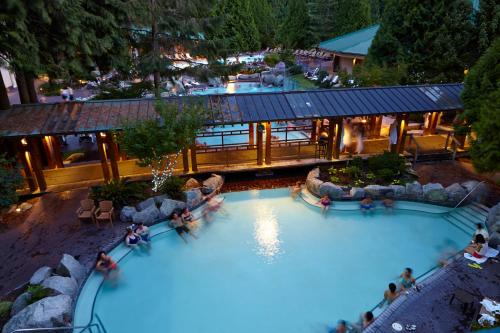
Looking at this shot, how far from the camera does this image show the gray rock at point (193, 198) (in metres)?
14.8

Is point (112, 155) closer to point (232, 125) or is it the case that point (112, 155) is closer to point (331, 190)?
point (232, 125)

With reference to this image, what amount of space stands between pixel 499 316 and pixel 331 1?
5079cm

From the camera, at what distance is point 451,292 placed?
10250 mm

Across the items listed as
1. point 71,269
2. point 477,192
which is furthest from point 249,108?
point 477,192

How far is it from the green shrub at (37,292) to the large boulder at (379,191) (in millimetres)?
12377

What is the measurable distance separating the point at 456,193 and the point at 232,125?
Result: 393 inches

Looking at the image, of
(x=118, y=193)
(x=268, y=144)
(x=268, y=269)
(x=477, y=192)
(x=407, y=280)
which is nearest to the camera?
(x=407, y=280)

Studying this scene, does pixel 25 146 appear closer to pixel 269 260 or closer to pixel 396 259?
pixel 269 260

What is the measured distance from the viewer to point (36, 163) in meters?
14.7

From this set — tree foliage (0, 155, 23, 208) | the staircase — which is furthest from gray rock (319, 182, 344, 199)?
tree foliage (0, 155, 23, 208)

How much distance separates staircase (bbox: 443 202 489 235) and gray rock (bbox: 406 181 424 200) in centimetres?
129

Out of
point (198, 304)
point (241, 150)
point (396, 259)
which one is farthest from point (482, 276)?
point (241, 150)

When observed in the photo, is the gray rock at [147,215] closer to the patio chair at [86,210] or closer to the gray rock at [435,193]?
the patio chair at [86,210]

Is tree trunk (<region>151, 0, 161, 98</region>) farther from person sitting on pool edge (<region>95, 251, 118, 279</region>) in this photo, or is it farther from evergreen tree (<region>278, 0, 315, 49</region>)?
evergreen tree (<region>278, 0, 315, 49</region>)
